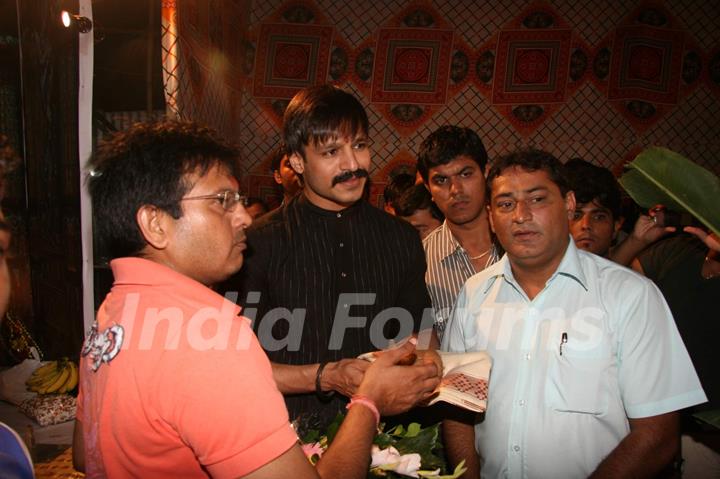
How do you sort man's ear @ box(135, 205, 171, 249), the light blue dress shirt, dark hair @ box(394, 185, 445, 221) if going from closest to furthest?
man's ear @ box(135, 205, 171, 249), the light blue dress shirt, dark hair @ box(394, 185, 445, 221)

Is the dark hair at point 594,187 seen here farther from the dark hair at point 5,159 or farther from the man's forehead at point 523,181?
the dark hair at point 5,159

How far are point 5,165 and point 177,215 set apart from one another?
469 millimetres

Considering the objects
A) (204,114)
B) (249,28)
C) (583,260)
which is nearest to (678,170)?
(583,260)

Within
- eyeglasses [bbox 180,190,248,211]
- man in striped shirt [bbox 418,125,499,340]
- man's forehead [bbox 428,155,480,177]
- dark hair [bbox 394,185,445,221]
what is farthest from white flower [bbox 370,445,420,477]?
dark hair [bbox 394,185,445,221]

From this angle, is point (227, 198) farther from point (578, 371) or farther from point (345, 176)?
point (578, 371)

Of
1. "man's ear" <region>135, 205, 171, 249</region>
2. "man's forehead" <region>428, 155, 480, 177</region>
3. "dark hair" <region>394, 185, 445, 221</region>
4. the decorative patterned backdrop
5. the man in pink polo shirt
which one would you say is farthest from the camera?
the decorative patterned backdrop

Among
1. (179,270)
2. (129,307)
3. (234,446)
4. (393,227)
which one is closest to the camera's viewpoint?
(234,446)

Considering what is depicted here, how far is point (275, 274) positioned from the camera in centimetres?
221

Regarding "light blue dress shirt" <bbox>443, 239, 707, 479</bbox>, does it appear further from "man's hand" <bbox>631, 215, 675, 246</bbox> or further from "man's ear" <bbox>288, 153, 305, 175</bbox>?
"man's hand" <bbox>631, 215, 675, 246</bbox>

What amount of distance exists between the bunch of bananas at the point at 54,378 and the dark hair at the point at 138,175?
8.00 feet

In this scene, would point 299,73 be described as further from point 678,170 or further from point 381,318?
point 678,170

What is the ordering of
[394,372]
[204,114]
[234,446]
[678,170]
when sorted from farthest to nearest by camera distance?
1. [204,114]
2. [678,170]
3. [394,372]
4. [234,446]

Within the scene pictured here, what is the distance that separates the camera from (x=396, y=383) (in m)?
1.59

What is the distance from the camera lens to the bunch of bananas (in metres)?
3.29
